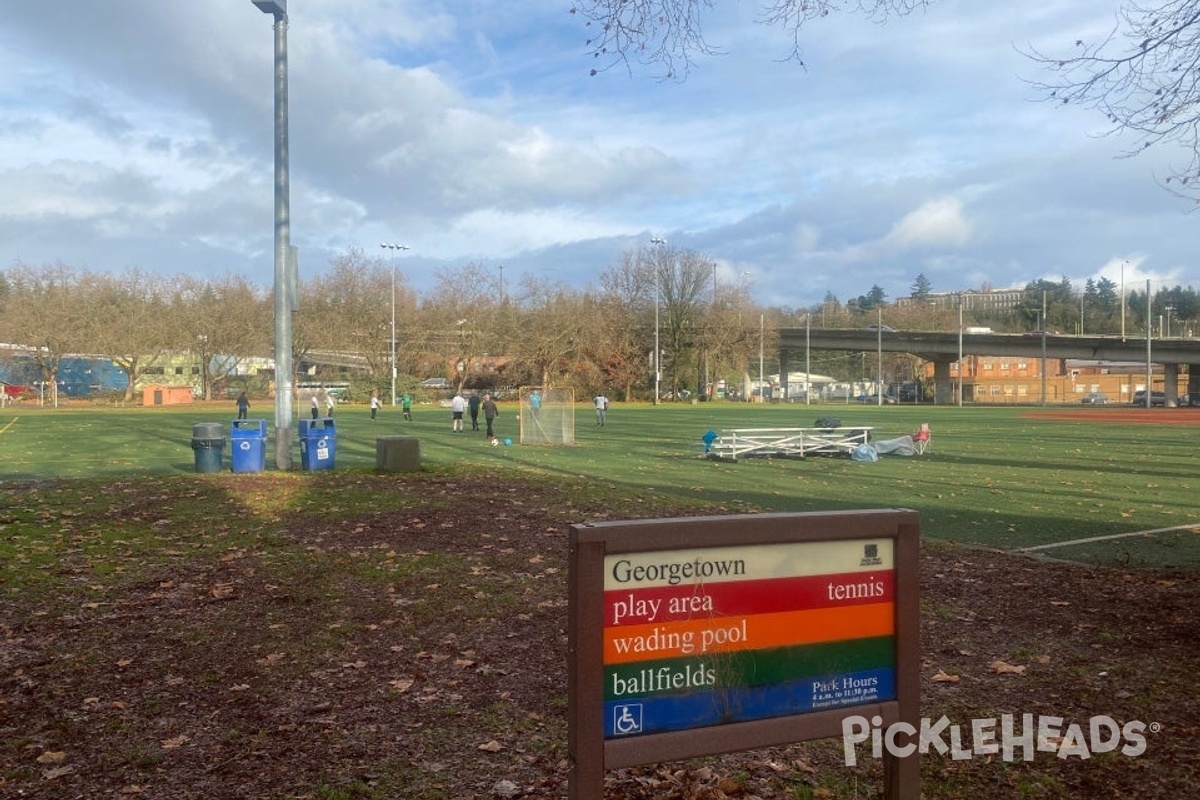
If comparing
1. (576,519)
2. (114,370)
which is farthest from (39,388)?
(576,519)

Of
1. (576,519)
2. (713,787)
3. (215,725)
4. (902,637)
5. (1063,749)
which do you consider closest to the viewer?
(902,637)

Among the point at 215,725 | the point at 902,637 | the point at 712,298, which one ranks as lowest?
the point at 215,725

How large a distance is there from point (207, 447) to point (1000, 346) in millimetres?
99341

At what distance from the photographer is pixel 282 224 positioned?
1952 centimetres

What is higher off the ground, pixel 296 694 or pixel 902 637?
pixel 902 637

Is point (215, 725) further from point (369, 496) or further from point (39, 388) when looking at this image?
point (39, 388)

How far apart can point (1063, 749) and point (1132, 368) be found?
154 m

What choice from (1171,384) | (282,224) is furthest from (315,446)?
(1171,384)

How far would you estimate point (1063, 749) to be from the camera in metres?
4.91

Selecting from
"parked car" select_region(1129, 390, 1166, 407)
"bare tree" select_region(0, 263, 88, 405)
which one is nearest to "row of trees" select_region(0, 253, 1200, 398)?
"bare tree" select_region(0, 263, 88, 405)

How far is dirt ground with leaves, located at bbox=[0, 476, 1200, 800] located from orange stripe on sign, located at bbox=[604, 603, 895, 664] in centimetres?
122

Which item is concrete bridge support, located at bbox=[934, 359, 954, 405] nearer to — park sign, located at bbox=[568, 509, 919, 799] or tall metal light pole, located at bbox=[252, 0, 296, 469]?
tall metal light pole, located at bbox=[252, 0, 296, 469]

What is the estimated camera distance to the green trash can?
19.5 m
